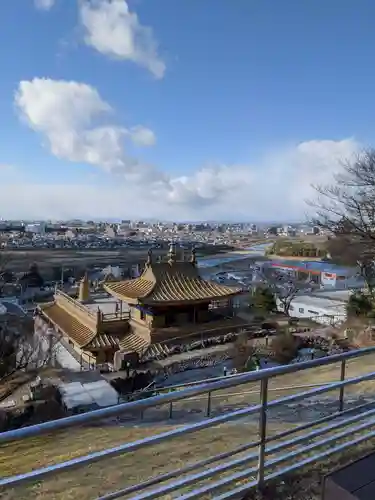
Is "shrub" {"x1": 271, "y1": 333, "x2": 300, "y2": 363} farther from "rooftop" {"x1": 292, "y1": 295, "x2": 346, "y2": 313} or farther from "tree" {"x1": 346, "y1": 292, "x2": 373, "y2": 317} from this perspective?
"rooftop" {"x1": 292, "y1": 295, "x2": 346, "y2": 313}

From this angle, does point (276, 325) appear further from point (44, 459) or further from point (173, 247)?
point (44, 459)

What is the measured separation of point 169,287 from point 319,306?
17071 millimetres

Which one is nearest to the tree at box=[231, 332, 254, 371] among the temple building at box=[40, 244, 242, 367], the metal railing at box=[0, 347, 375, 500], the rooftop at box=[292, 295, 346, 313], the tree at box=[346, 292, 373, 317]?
the temple building at box=[40, 244, 242, 367]

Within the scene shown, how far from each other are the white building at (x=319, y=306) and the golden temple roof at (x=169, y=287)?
38.7ft

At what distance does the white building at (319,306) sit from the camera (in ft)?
85.3

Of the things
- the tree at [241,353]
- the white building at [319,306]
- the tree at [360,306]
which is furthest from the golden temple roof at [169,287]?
the white building at [319,306]

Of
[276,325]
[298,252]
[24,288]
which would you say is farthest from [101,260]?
[276,325]

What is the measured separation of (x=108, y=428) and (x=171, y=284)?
914 centimetres

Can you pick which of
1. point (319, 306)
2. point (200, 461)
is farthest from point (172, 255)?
point (319, 306)

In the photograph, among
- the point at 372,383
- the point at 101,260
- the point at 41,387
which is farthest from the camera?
the point at 101,260

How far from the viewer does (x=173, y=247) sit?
56.2 ft

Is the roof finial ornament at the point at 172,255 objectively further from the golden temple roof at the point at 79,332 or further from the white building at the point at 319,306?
the white building at the point at 319,306

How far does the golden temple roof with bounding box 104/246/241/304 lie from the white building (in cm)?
1178

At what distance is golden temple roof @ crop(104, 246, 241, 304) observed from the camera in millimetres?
14664
